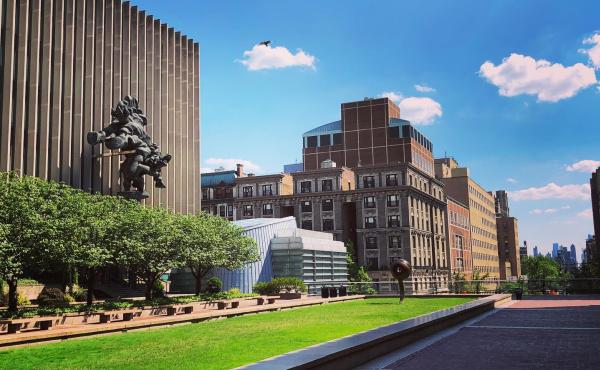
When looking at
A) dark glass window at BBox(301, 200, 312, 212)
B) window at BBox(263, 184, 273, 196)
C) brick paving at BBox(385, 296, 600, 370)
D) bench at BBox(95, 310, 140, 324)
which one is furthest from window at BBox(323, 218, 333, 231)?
brick paving at BBox(385, 296, 600, 370)

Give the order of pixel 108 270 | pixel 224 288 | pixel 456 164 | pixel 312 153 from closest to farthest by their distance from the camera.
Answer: pixel 108 270 < pixel 224 288 < pixel 312 153 < pixel 456 164

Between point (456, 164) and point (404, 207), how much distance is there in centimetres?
6436

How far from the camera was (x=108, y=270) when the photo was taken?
148ft

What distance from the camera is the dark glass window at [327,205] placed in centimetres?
9456

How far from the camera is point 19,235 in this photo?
2488cm

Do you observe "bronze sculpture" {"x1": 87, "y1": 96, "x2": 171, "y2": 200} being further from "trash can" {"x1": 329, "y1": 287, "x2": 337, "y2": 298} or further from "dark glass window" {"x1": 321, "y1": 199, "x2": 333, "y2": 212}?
"dark glass window" {"x1": 321, "y1": 199, "x2": 333, "y2": 212}

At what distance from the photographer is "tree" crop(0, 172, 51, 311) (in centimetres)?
2370

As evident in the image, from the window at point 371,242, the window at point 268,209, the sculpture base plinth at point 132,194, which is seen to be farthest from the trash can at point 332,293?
the window at point 268,209

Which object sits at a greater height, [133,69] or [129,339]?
[133,69]

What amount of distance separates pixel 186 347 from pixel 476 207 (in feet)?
438

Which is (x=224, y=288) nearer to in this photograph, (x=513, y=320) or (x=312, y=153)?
(x=513, y=320)

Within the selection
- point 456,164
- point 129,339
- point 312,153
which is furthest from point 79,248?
point 456,164

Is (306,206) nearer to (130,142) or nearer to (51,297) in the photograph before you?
(130,142)

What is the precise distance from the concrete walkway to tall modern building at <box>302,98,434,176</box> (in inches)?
3391
